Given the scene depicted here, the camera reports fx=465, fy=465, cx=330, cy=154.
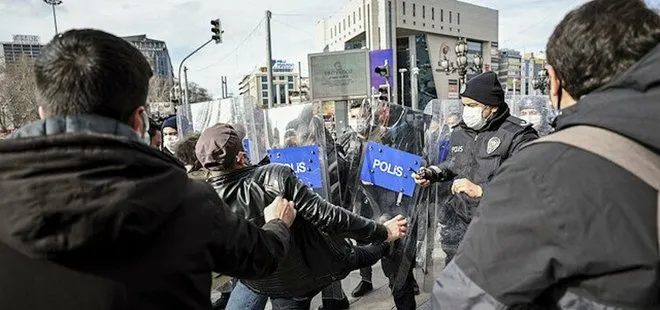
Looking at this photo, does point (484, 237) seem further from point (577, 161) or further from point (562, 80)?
point (562, 80)

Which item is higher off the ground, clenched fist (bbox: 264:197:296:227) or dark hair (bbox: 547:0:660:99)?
dark hair (bbox: 547:0:660:99)

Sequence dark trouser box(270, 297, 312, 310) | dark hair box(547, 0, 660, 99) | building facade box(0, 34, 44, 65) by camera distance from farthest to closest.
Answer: building facade box(0, 34, 44, 65) → dark trouser box(270, 297, 312, 310) → dark hair box(547, 0, 660, 99)

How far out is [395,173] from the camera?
337 cm

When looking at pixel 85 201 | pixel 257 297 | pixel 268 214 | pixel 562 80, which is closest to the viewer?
pixel 85 201

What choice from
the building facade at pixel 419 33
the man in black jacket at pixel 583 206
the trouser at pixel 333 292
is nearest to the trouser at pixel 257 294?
the trouser at pixel 333 292

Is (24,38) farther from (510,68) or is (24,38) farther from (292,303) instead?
(510,68)

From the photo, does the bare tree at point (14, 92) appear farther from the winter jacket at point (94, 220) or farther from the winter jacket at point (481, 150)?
the winter jacket at point (94, 220)

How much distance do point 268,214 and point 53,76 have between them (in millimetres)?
955

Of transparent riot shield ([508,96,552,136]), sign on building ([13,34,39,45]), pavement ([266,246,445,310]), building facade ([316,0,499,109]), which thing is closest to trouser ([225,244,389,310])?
pavement ([266,246,445,310])

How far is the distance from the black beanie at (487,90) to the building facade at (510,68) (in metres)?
70.7

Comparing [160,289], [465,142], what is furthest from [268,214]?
[465,142]

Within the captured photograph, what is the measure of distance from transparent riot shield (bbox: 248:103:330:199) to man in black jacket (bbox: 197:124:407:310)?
0.70m

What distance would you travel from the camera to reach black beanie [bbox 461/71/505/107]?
10.5 ft

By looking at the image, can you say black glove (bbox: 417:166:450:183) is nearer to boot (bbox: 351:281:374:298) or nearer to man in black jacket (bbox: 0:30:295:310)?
boot (bbox: 351:281:374:298)
